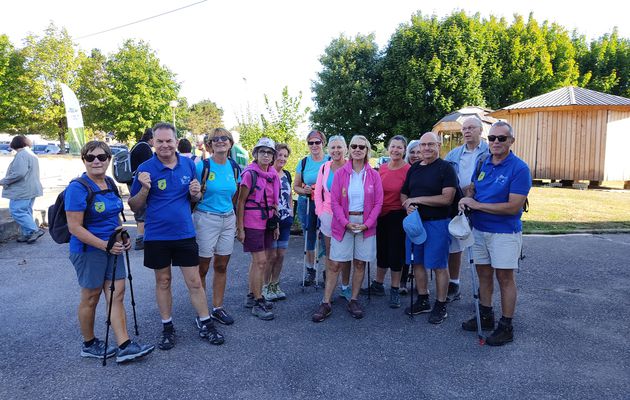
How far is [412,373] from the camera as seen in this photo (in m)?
3.44

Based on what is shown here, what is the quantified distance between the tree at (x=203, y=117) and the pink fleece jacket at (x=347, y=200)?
200 feet

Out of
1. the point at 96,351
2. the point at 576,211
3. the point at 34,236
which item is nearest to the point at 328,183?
the point at 96,351

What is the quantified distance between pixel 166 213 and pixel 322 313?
195 centimetres

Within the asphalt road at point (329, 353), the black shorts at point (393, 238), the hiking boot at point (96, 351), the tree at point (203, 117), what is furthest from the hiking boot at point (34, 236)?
the tree at point (203, 117)

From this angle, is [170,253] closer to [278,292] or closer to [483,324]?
[278,292]

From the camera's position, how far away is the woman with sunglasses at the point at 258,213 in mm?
4512

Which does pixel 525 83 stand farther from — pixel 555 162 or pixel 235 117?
pixel 235 117

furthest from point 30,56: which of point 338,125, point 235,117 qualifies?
point 235,117

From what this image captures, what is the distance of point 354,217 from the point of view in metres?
4.64

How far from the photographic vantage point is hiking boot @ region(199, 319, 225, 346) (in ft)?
12.8

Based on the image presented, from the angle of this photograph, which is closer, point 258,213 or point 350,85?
point 258,213

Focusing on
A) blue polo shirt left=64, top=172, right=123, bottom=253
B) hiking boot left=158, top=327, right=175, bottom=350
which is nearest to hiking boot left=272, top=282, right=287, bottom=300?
hiking boot left=158, top=327, right=175, bottom=350

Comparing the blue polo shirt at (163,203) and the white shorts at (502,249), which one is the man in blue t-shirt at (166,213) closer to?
the blue polo shirt at (163,203)

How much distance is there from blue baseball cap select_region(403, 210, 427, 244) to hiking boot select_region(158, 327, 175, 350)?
253 cm
